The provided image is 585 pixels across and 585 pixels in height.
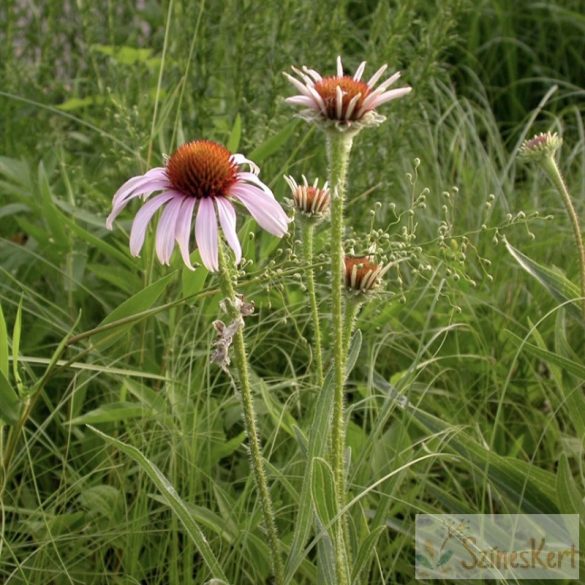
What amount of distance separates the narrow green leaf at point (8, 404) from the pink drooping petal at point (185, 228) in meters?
0.40

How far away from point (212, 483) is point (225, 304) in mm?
559

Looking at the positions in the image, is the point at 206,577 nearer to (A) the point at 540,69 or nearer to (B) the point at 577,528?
(B) the point at 577,528

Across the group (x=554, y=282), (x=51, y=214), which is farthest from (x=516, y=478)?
(x=51, y=214)

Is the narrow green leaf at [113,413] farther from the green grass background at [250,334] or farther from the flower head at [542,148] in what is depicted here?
the flower head at [542,148]

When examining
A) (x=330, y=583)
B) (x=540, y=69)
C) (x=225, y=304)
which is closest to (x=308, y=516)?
(x=330, y=583)

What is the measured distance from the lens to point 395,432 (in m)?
1.80

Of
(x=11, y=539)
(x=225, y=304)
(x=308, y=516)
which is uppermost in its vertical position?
(x=225, y=304)

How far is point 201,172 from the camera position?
44.2 inches

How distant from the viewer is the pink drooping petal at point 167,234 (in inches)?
43.2

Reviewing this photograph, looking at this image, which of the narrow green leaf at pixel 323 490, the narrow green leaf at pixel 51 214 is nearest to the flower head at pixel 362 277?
the narrow green leaf at pixel 323 490

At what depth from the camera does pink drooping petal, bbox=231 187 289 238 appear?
1.12 meters

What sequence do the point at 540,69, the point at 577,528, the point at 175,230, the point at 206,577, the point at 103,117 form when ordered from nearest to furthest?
the point at 175,230 → the point at 577,528 → the point at 206,577 → the point at 103,117 → the point at 540,69

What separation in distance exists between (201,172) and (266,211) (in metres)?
0.08

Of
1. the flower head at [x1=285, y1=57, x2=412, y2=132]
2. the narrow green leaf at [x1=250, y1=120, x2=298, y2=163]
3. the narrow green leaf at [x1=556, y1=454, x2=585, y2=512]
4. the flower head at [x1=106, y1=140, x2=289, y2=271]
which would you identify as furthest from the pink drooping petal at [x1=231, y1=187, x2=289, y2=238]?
the narrow green leaf at [x1=250, y1=120, x2=298, y2=163]
